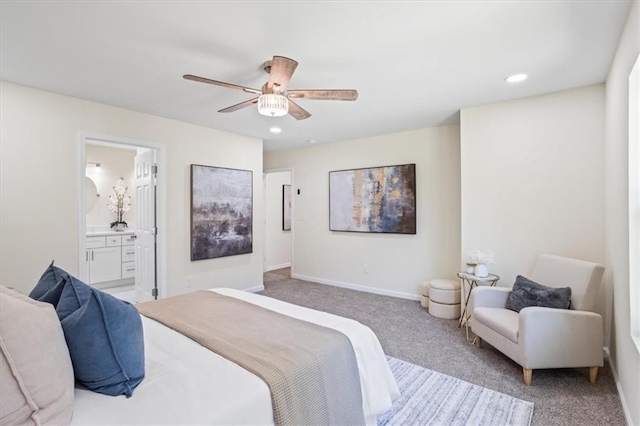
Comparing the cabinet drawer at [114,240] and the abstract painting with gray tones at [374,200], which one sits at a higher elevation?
the abstract painting with gray tones at [374,200]

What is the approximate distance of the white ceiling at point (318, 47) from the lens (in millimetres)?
1852

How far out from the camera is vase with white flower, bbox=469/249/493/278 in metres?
3.22

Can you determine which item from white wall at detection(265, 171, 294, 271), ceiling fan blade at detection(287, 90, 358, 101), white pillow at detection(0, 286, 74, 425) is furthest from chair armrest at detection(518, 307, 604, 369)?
white wall at detection(265, 171, 294, 271)

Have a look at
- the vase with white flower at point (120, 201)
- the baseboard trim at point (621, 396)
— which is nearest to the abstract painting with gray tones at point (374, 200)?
the baseboard trim at point (621, 396)

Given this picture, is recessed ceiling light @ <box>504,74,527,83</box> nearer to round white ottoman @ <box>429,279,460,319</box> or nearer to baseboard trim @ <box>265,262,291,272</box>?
round white ottoman @ <box>429,279,460,319</box>

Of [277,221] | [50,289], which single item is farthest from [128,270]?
[50,289]

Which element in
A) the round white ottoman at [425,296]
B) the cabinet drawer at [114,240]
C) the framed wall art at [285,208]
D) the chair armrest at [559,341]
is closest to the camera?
the chair armrest at [559,341]

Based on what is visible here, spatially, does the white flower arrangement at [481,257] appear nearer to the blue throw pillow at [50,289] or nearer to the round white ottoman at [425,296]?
the round white ottoman at [425,296]

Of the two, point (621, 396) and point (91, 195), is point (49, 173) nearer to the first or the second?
point (91, 195)

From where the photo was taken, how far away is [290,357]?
4.71 feet

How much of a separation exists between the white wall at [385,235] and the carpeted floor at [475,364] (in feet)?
1.97

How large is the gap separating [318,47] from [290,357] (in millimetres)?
A: 2031

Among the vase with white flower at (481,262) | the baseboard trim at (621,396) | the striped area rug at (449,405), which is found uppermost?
the vase with white flower at (481,262)

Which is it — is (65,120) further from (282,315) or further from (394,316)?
(394,316)
